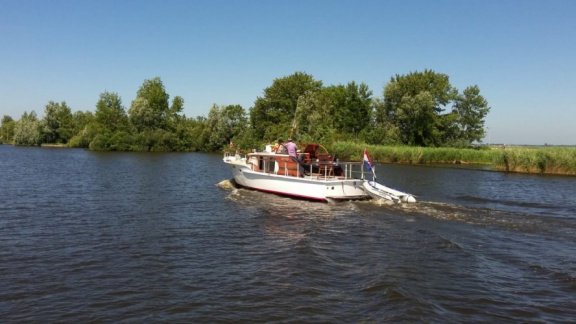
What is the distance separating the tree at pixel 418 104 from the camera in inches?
2876

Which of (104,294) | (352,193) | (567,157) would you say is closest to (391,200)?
(352,193)

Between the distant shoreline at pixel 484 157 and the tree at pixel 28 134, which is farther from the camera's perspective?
the tree at pixel 28 134

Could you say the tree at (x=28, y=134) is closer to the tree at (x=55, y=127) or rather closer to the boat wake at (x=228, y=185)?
the tree at (x=55, y=127)

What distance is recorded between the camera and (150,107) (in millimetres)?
100938

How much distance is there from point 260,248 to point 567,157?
40.2m

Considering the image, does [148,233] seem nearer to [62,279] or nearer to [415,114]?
[62,279]

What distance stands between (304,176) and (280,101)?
2634 inches

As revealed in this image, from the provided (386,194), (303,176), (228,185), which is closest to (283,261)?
(386,194)

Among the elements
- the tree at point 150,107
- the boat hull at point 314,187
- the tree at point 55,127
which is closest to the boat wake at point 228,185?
the boat hull at point 314,187

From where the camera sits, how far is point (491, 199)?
1024 inches

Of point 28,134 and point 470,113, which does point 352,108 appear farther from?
point 28,134

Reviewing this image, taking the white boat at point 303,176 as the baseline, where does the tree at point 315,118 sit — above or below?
above

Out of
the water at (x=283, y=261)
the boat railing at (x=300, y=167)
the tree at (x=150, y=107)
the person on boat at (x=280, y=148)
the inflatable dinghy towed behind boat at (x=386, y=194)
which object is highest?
the tree at (x=150, y=107)

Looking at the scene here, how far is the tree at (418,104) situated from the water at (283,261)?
5091 centimetres
